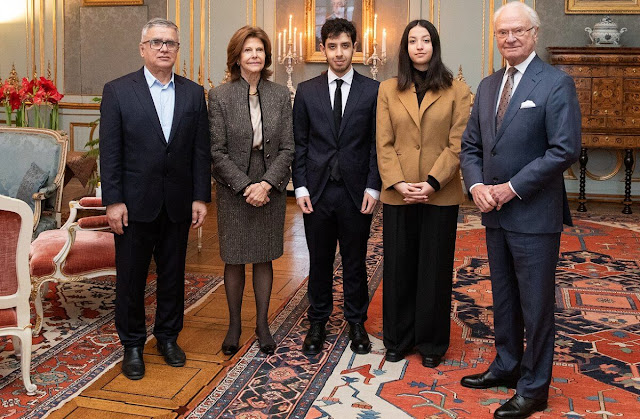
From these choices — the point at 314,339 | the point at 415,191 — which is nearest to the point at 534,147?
the point at 415,191

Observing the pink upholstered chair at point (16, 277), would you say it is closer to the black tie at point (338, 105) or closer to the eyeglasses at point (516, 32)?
the black tie at point (338, 105)

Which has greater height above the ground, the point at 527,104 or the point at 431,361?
the point at 527,104

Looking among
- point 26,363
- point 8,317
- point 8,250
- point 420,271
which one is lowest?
point 26,363

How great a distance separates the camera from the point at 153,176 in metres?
3.09

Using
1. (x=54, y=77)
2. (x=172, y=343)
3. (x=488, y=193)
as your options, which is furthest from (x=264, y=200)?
(x=54, y=77)

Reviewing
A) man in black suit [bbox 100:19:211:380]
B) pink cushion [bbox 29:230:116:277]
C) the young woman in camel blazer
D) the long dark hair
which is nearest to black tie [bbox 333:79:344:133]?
the young woman in camel blazer

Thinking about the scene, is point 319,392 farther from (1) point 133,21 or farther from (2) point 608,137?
(1) point 133,21

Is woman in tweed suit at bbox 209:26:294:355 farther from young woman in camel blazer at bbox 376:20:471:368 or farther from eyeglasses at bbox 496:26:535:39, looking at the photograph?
eyeglasses at bbox 496:26:535:39

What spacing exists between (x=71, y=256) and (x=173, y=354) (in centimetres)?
100

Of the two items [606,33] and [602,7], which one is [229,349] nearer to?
[606,33]

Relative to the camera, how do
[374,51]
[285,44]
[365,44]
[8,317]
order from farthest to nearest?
1. [285,44]
2. [365,44]
3. [374,51]
4. [8,317]

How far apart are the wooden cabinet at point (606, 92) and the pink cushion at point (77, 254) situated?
5.49 m

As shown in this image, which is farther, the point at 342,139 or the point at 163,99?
the point at 342,139

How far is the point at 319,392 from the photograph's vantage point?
3.00 m
